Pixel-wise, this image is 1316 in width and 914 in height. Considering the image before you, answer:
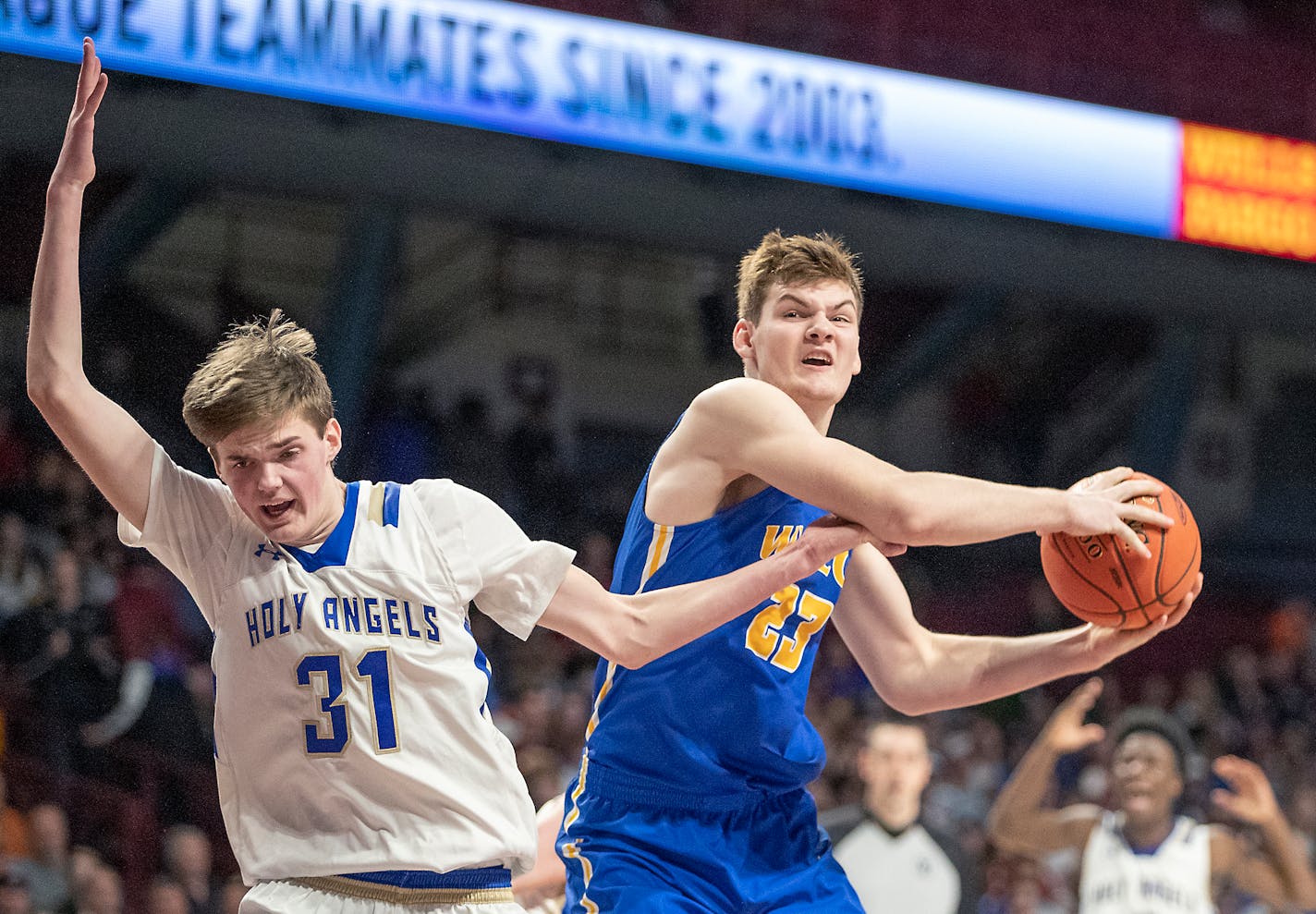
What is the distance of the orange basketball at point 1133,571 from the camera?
131 inches

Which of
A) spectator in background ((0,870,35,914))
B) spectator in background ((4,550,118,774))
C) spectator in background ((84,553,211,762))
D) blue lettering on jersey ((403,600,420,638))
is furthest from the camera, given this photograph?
spectator in background ((84,553,211,762))

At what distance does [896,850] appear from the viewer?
6.69 metres

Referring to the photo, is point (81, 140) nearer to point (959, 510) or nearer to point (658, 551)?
point (658, 551)

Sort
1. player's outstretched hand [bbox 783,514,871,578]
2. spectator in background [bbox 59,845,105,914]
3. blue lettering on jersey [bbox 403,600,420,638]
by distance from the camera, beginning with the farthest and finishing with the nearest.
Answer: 1. spectator in background [bbox 59,845,105,914]
2. player's outstretched hand [bbox 783,514,871,578]
3. blue lettering on jersey [bbox 403,600,420,638]

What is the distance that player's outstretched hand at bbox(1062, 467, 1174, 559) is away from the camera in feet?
10.4

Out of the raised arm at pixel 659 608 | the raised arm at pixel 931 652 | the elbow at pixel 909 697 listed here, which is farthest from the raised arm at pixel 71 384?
the elbow at pixel 909 697

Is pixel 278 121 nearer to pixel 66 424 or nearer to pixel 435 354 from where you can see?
pixel 435 354

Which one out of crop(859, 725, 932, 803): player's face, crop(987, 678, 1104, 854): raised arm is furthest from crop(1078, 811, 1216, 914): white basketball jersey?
crop(859, 725, 932, 803): player's face

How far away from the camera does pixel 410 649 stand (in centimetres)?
278

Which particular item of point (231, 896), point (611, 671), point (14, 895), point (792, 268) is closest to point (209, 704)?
point (231, 896)

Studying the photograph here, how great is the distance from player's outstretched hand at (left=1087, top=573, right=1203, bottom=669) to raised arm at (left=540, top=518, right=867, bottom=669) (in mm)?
854

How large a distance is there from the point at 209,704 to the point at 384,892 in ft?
19.1

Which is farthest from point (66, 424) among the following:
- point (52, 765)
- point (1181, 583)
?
point (52, 765)

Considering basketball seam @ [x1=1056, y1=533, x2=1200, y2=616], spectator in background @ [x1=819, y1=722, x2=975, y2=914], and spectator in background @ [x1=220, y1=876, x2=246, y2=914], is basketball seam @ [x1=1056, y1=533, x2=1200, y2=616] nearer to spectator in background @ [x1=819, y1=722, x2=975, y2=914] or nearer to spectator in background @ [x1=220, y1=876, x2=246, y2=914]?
spectator in background @ [x1=819, y1=722, x2=975, y2=914]
